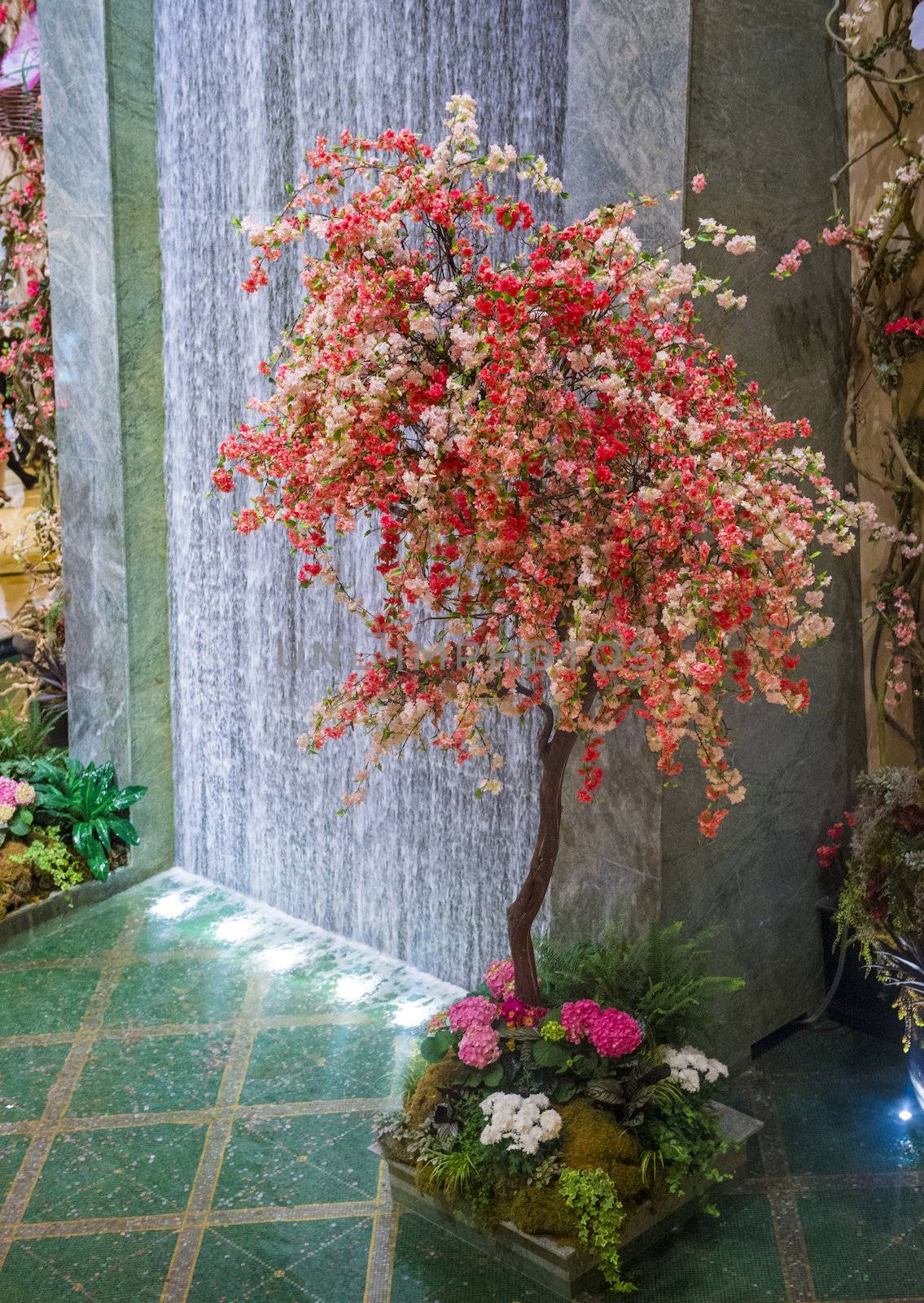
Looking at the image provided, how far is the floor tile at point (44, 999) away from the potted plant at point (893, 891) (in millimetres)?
2667

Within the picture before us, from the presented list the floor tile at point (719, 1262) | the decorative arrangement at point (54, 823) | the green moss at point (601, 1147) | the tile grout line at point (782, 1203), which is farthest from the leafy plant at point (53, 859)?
the floor tile at point (719, 1262)

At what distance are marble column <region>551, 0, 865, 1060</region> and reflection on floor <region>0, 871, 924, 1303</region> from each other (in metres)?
0.57

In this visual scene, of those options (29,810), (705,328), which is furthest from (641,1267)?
(29,810)

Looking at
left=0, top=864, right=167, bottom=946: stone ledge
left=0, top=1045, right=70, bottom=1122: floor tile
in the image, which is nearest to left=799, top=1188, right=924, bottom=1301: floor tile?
left=0, top=1045, right=70, bottom=1122: floor tile

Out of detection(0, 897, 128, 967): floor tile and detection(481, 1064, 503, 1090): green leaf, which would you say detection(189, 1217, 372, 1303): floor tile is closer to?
detection(481, 1064, 503, 1090): green leaf

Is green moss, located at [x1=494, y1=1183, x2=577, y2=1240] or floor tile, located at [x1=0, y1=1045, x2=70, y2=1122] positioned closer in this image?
green moss, located at [x1=494, y1=1183, x2=577, y2=1240]

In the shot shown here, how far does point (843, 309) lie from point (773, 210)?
0.49 m

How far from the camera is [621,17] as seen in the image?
370 centimetres

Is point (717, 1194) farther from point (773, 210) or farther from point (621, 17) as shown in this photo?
point (621, 17)

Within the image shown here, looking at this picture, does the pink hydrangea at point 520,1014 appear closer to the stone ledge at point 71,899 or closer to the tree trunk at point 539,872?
the tree trunk at point 539,872

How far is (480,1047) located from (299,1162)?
70 centimetres

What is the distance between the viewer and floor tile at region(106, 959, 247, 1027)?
4828mm

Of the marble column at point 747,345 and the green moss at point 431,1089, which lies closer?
the marble column at point 747,345

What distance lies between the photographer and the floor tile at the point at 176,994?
4.83 m
